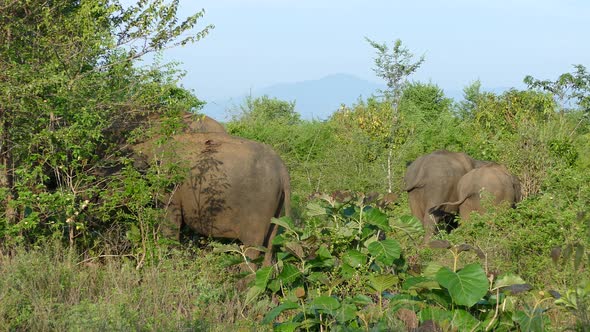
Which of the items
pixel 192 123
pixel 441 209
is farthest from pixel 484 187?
pixel 192 123

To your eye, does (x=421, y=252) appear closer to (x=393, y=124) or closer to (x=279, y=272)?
(x=279, y=272)

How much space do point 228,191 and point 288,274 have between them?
2612 mm

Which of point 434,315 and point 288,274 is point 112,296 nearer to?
point 288,274

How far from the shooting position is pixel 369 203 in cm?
677

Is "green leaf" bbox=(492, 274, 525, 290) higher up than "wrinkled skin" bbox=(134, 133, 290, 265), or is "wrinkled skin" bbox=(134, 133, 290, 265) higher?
"wrinkled skin" bbox=(134, 133, 290, 265)

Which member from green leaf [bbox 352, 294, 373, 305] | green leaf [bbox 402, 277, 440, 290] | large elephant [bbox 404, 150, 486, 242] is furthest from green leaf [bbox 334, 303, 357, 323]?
large elephant [bbox 404, 150, 486, 242]

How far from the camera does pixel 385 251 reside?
6.16 m

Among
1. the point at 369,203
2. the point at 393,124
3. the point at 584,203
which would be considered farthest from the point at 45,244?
the point at 393,124

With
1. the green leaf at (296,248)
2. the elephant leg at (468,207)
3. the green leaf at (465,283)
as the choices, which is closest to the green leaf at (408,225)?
the green leaf at (296,248)

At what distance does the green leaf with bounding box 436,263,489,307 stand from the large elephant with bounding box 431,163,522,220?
24.0ft

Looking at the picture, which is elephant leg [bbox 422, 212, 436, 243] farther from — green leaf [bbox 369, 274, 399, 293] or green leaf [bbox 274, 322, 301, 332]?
green leaf [bbox 274, 322, 301, 332]

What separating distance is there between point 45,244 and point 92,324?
2028 millimetres

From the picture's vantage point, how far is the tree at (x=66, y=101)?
7363 millimetres

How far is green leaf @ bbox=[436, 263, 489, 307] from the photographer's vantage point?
5.40m
